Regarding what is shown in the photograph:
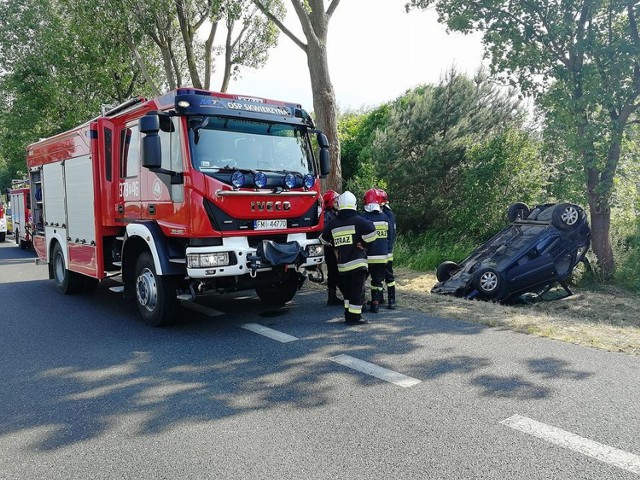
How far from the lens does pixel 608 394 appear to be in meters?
4.09

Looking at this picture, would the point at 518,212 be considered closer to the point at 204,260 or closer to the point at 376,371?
the point at 376,371

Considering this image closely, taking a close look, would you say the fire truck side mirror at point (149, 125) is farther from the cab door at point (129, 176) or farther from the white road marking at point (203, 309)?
the white road marking at point (203, 309)

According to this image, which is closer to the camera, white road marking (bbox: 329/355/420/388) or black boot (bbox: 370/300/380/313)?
white road marking (bbox: 329/355/420/388)

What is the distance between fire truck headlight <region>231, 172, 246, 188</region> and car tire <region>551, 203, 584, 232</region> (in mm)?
5632

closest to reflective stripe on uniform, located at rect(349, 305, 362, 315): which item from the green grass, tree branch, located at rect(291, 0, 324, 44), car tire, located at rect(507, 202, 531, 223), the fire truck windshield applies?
the fire truck windshield

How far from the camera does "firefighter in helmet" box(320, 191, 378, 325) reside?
6.57 metres

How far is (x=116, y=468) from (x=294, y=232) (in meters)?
4.04

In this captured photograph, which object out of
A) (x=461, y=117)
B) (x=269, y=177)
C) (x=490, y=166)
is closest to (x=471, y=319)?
(x=269, y=177)

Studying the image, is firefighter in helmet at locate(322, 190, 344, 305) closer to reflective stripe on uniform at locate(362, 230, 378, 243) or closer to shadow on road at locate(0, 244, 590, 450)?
shadow on road at locate(0, 244, 590, 450)

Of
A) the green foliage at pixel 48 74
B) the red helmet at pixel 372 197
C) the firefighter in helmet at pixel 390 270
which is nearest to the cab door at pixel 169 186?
the red helmet at pixel 372 197

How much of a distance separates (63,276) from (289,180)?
17.4ft

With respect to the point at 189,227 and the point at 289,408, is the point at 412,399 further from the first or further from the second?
the point at 189,227

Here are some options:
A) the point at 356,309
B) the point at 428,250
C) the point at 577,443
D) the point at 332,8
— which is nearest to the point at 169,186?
the point at 356,309

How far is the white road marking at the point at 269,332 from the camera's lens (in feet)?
19.6
